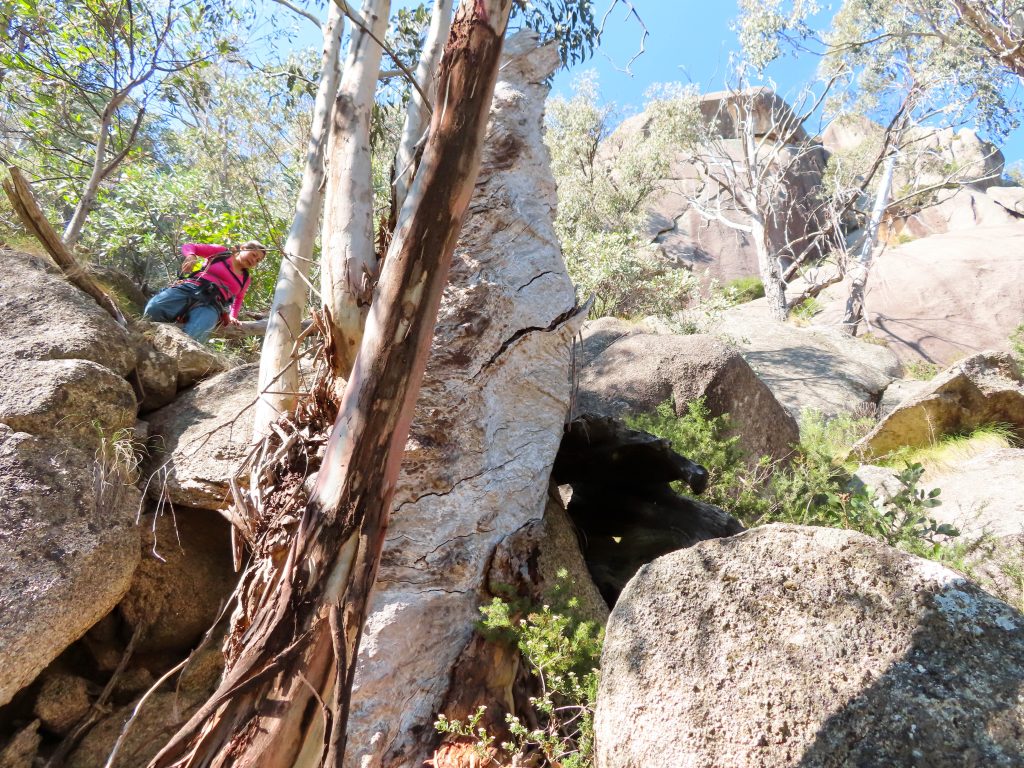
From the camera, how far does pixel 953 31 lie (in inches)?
497

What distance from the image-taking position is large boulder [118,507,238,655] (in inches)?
139

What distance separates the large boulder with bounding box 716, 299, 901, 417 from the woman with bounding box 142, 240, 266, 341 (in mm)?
7071

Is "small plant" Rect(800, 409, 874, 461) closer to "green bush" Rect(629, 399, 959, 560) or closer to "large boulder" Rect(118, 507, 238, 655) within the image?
"green bush" Rect(629, 399, 959, 560)

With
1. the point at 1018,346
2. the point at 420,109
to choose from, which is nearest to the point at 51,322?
the point at 420,109

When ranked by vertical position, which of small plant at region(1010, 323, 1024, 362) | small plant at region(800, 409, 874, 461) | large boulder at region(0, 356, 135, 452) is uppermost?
large boulder at region(0, 356, 135, 452)

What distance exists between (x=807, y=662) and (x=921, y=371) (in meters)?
12.6

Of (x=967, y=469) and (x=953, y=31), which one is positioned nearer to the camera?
(x=967, y=469)

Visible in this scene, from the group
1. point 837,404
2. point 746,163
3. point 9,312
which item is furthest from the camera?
point 746,163

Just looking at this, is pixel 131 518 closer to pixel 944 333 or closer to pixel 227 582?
pixel 227 582

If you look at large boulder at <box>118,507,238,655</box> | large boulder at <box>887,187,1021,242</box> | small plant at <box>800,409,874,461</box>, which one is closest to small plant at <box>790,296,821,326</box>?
large boulder at <box>887,187,1021,242</box>

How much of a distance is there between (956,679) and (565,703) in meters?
1.46

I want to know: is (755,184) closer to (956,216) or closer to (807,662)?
(956,216)

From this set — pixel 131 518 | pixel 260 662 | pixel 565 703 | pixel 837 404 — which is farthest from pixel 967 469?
pixel 131 518

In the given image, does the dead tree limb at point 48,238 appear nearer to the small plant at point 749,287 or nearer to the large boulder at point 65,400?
the large boulder at point 65,400
